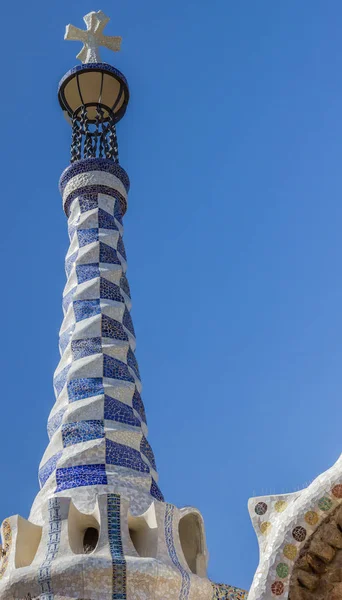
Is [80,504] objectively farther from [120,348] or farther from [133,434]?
[120,348]

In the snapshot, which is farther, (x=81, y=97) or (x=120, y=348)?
(x=81, y=97)

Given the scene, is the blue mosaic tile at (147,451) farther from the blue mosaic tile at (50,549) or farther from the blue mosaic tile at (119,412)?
the blue mosaic tile at (50,549)

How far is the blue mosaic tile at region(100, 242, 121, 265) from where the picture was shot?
26.5 feet

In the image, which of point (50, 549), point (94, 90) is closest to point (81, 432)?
point (50, 549)

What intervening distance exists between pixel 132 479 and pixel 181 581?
2.86ft

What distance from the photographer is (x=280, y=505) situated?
412 cm

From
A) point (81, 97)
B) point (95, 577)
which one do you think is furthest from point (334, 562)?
point (81, 97)

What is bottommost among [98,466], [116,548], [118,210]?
[116,548]

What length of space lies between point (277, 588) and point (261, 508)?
14.3 inches

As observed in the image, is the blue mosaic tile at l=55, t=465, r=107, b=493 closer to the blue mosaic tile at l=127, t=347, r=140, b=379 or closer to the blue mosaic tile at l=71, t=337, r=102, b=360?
the blue mosaic tile at l=71, t=337, r=102, b=360

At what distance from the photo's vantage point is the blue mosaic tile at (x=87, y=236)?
26.9ft

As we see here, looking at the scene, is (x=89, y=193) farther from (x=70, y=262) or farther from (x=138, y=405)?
(x=138, y=405)

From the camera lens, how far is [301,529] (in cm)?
397

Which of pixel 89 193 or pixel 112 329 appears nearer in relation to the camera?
pixel 112 329
